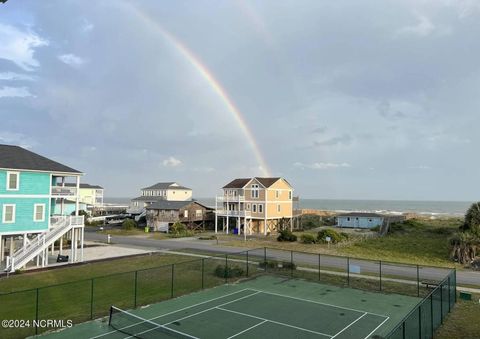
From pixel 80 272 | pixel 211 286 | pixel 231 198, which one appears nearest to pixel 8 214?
pixel 80 272

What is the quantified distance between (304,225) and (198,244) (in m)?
31.0

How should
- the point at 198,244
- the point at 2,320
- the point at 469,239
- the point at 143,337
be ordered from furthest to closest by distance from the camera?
the point at 198,244 < the point at 469,239 < the point at 2,320 < the point at 143,337

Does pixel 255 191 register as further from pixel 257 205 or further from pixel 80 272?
pixel 80 272

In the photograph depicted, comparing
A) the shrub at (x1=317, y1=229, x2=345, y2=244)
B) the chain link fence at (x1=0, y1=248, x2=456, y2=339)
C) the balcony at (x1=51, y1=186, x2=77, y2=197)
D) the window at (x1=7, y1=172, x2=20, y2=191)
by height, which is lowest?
the chain link fence at (x1=0, y1=248, x2=456, y2=339)

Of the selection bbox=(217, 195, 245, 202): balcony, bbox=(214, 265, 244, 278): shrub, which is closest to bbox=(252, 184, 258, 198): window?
bbox=(217, 195, 245, 202): balcony

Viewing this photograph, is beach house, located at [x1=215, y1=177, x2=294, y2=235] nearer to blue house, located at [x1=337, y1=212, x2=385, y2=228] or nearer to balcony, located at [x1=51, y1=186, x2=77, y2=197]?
blue house, located at [x1=337, y1=212, x2=385, y2=228]

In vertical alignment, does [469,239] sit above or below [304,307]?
above

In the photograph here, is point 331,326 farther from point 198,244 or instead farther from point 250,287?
point 198,244

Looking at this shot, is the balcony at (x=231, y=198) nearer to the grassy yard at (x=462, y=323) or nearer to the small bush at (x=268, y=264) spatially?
the small bush at (x=268, y=264)

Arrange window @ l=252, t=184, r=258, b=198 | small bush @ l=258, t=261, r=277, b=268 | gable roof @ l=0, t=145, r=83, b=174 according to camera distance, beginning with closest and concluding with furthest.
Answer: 1. small bush @ l=258, t=261, r=277, b=268
2. gable roof @ l=0, t=145, r=83, b=174
3. window @ l=252, t=184, r=258, b=198

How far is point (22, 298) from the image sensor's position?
19266mm

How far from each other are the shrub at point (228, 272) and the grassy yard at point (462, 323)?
12.9 meters

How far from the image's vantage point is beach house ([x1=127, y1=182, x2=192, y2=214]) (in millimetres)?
78062

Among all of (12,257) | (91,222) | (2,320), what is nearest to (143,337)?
(2,320)
